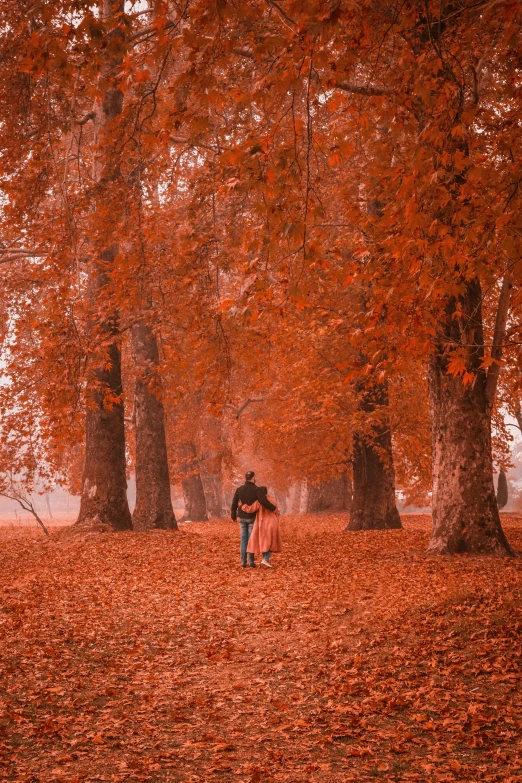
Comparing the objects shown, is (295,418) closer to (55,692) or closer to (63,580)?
(63,580)

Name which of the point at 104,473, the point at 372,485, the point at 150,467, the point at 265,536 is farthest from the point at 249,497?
the point at 372,485

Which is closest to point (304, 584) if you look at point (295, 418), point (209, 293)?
point (209, 293)

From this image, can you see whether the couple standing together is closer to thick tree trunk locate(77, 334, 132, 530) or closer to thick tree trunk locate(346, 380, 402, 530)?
thick tree trunk locate(77, 334, 132, 530)

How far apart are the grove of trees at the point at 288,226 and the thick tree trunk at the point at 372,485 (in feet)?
0.19

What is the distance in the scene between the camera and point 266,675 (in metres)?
7.25

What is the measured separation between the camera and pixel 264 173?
21.1ft

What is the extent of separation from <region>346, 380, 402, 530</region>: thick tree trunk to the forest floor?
7.57 metres

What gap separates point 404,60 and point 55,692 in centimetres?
763

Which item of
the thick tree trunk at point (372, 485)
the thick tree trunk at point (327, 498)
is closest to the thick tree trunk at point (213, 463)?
the thick tree trunk at point (327, 498)

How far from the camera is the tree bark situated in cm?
1274

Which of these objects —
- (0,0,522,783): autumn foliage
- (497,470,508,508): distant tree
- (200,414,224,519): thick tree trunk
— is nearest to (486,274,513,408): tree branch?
(0,0,522,783): autumn foliage

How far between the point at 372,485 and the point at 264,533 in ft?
24.3

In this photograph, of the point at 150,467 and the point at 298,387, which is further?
the point at 150,467

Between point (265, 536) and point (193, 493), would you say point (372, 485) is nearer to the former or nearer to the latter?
point (265, 536)
